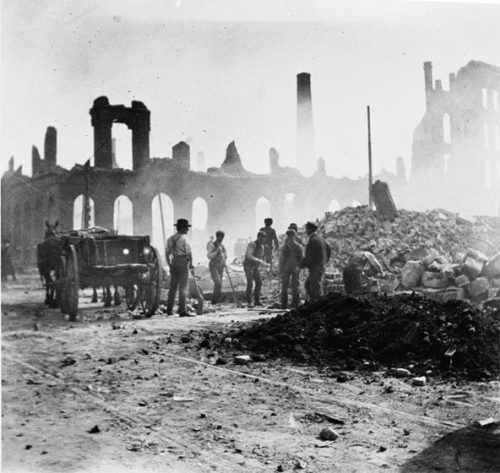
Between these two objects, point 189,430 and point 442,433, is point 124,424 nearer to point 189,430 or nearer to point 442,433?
point 189,430

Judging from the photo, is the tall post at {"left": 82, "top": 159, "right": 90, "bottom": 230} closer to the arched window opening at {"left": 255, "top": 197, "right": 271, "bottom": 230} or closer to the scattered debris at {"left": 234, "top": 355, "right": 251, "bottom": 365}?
the scattered debris at {"left": 234, "top": 355, "right": 251, "bottom": 365}

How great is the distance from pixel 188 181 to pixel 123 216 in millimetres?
870

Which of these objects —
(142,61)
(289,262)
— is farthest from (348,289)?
(142,61)

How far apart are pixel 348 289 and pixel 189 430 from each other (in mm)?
4239

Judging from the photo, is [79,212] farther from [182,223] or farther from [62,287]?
[182,223]

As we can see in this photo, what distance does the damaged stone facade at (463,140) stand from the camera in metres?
5.90

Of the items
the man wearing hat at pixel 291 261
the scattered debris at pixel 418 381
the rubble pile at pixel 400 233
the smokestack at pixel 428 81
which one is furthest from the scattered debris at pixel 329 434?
the rubble pile at pixel 400 233

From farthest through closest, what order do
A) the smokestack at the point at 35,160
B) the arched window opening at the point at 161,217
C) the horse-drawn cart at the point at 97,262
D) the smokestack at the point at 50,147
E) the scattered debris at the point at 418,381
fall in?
the arched window opening at the point at 161,217 < the horse-drawn cart at the point at 97,262 < the scattered debris at the point at 418,381 < the smokestack at the point at 50,147 < the smokestack at the point at 35,160

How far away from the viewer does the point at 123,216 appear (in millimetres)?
4578

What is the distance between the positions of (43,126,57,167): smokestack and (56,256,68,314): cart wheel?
872mm

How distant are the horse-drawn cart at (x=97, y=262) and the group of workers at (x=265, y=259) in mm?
515

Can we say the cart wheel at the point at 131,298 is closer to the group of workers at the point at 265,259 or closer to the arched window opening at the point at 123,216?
the group of workers at the point at 265,259

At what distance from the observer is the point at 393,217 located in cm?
1185

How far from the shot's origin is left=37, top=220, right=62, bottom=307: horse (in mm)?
3959
